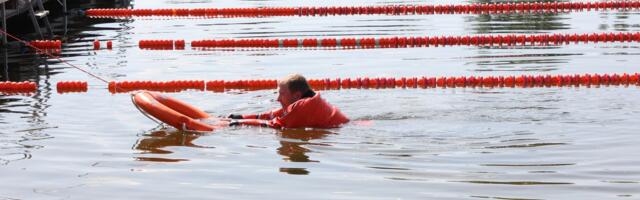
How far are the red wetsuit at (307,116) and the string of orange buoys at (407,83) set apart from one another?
8.90 feet

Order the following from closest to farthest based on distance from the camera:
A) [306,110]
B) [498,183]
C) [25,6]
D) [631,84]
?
[498,183] → [306,110] → [631,84] → [25,6]

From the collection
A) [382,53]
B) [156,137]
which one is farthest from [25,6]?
[156,137]

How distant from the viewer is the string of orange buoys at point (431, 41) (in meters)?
18.6

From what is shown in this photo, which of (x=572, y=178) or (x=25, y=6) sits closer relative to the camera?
(x=572, y=178)

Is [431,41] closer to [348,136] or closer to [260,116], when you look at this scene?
[260,116]

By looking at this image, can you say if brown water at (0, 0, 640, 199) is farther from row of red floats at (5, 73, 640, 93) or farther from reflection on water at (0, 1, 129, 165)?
row of red floats at (5, 73, 640, 93)

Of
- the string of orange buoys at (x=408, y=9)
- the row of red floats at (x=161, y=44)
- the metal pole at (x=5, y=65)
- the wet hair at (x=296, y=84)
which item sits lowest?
the metal pole at (x=5, y=65)

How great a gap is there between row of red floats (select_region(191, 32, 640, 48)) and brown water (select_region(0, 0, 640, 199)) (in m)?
0.39

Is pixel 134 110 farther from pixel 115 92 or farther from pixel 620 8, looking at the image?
pixel 620 8

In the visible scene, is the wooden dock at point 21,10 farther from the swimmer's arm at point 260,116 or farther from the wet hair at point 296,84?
the wet hair at point 296,84

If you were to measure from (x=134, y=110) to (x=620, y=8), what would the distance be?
1324 centimetres

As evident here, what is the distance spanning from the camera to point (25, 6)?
21875 mm

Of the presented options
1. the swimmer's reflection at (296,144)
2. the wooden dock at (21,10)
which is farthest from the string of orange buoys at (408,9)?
the swimmer's reflection at (296,144)

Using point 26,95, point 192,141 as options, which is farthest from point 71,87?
point 192,141
